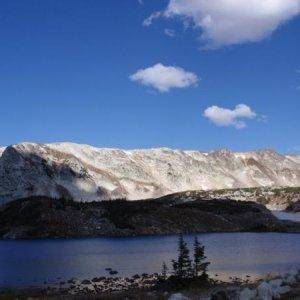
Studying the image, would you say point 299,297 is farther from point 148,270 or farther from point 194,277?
point 148,270

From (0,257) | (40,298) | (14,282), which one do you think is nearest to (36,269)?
(14,282)

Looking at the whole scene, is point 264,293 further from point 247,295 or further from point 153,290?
point 153,290

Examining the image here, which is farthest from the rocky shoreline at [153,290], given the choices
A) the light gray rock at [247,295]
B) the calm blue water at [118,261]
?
the calm blue water at [118,261]

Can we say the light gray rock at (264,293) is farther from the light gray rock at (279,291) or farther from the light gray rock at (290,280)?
the light gray rock at (290,280)

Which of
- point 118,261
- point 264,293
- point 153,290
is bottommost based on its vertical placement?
point 153,290

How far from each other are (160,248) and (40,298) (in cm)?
8361

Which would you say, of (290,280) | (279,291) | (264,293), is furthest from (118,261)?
(264,293)

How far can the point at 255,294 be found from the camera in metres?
47.0

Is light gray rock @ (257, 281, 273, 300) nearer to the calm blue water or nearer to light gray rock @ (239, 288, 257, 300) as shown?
light gray rock @ (239, 288, 257, 300)

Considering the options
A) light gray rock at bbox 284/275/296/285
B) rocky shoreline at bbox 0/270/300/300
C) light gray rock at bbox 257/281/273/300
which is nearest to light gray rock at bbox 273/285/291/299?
rocky shoreline at bbox 0/270/300/300

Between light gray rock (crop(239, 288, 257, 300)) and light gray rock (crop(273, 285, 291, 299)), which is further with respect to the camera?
light gray rock (crop(273, 285, 291, 299))

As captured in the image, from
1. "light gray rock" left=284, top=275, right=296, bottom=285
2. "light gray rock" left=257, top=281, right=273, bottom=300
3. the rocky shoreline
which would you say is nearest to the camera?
"light gray rock" left=257, top=281, right=273, bottom=300

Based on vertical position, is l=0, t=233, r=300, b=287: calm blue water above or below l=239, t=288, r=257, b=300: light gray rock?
above

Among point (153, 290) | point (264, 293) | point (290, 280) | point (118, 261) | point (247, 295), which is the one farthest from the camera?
point (118, 261)
